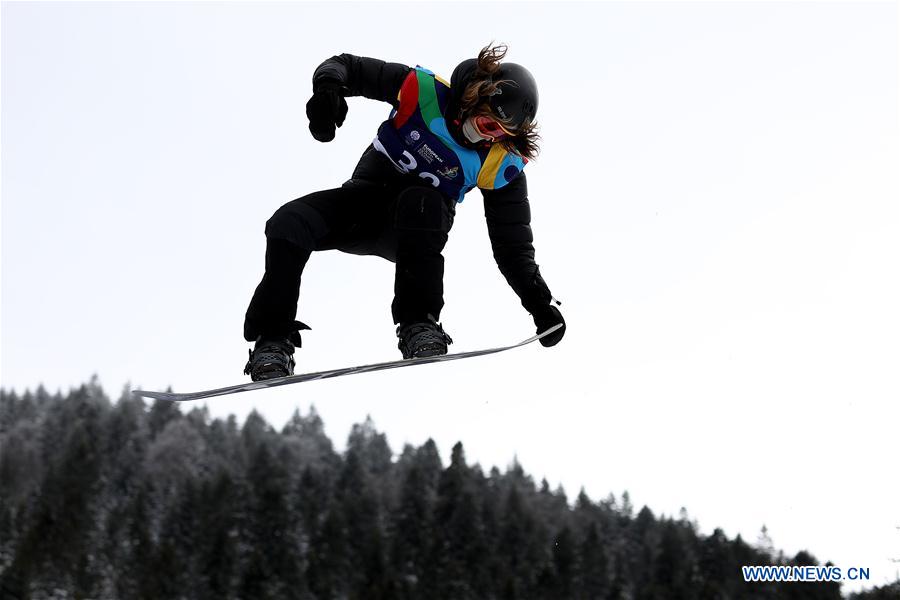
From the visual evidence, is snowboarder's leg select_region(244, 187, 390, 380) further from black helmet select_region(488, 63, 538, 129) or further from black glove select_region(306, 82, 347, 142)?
black helmet select_region(488, 63, 538, 129)

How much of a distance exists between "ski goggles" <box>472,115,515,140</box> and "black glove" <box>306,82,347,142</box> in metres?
0.79

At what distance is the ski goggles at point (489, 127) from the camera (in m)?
5.48

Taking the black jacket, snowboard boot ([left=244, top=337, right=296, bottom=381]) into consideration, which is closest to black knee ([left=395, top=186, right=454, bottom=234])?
the black jacket

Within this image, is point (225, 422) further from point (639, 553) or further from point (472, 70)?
point (472, 70)

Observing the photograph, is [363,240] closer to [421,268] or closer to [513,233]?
[421,268]

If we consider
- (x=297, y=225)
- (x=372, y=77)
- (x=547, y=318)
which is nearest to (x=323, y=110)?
(x=372, y=77)

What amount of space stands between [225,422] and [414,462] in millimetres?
24335

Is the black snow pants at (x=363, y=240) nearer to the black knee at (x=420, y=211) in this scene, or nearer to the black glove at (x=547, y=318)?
the black knee at (x=420, y=211)

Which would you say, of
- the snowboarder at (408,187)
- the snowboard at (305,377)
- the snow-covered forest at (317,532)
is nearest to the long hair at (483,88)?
the snowboarder at (408,187)

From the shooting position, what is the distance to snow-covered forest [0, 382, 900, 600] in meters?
79.2

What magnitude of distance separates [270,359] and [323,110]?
1.38m

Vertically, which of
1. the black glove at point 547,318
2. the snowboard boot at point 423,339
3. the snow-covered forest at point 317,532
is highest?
the snow-covered forest at point 317,532

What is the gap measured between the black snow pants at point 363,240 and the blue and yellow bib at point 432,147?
0.12 m

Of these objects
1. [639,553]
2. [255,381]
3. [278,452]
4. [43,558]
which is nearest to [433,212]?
[255,381]
